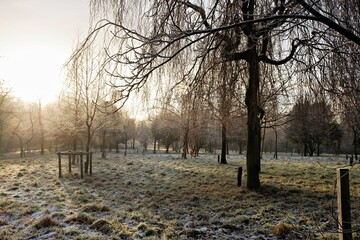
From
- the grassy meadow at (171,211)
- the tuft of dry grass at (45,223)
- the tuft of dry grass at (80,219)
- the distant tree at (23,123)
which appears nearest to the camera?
the grassy meadow at (171,211)

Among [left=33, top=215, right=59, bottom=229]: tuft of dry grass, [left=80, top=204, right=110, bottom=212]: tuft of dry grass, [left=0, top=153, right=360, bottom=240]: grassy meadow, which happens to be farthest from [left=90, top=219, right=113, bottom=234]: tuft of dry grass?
[left=80, top=204, right=110, bottom=212]: tuft of dry grass

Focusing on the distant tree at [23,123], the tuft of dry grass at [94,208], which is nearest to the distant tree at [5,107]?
the distant tree at [23,123]

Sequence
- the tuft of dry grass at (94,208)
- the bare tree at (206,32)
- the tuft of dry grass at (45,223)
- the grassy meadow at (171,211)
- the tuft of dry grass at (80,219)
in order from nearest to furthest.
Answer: the bare tree at (206,32) < the grassy meadow at (171,211) < the tuft of dry grass at (45,223) < the tuft of dry grass at (80,219) < the tuft of dry grass at (94,208)

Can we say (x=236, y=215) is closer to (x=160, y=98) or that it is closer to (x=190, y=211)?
(x=190, y=211)

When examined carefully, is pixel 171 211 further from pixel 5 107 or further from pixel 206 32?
pixel 5 107

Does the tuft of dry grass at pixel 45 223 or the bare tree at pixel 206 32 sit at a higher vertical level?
the bare tree at pixel 206 32

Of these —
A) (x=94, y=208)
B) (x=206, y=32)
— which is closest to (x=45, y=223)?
(x=94, y=208)

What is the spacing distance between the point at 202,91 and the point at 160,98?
68 cm

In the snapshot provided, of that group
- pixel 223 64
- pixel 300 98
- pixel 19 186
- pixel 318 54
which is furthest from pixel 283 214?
pixel 19 186

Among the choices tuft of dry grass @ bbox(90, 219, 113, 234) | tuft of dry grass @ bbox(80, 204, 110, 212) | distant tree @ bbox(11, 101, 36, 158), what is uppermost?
distant tree @ bbox(11, 101, 36, 158)

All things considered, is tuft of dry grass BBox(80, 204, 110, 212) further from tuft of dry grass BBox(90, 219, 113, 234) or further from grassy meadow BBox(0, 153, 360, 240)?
tuft of dry grass BBox(90, 219, 113, 234)

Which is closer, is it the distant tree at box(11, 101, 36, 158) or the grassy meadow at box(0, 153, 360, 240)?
the grassy meadow at box(0, 153, 360, 240)

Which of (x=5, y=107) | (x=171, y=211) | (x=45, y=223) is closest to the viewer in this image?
(x=45, y=223)

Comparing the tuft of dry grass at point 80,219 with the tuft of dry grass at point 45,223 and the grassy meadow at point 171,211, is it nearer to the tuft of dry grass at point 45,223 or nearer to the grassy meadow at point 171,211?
the grassy meadow at point 171,211
